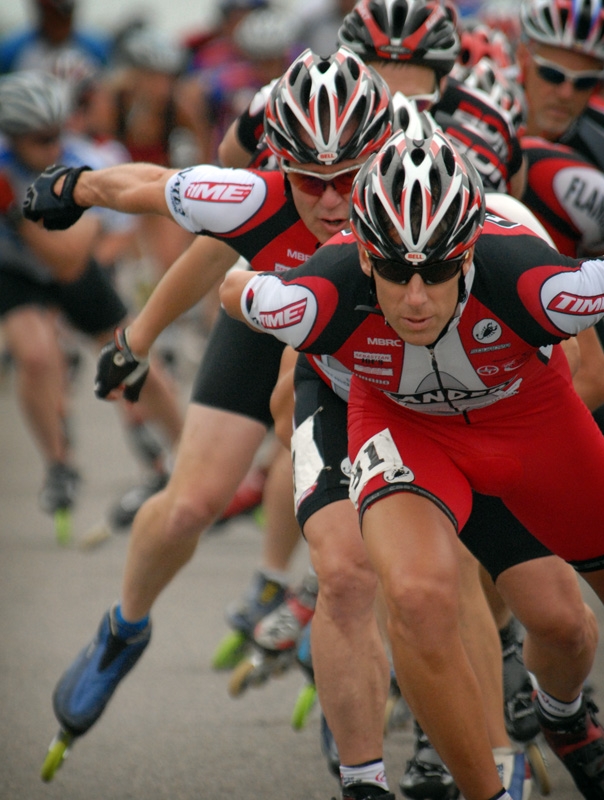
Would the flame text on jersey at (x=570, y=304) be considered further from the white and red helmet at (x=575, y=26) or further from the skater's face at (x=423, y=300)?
the white and red helmet at (x=575, y=26)

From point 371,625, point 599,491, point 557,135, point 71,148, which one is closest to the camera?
point 599,491

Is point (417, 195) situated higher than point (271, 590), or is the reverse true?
point (417, 195)

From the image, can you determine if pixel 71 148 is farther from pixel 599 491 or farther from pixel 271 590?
pixel 599 491

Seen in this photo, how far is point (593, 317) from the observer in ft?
11.3

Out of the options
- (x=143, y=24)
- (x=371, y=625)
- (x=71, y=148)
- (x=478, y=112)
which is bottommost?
(x=143, y=24)

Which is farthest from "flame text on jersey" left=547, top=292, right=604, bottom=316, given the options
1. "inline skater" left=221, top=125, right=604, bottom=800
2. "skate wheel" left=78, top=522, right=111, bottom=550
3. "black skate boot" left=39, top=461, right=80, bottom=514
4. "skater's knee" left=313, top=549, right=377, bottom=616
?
"black skate boot" left=39, top=461, right=80, bottom=514

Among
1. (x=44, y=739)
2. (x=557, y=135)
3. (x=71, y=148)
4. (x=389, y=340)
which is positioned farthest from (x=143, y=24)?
(x=389, y=340)

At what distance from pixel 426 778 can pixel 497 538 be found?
888mm

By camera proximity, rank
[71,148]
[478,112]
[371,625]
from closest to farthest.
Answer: [371,625], [478,112], [71,148]

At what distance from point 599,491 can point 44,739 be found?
2.53 meters

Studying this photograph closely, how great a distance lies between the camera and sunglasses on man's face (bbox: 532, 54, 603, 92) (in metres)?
5.59

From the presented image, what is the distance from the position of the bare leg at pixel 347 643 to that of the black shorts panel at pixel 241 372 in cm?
102

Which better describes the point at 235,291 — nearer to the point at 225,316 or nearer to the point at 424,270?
the point at 424,270

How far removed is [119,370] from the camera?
184 inches
